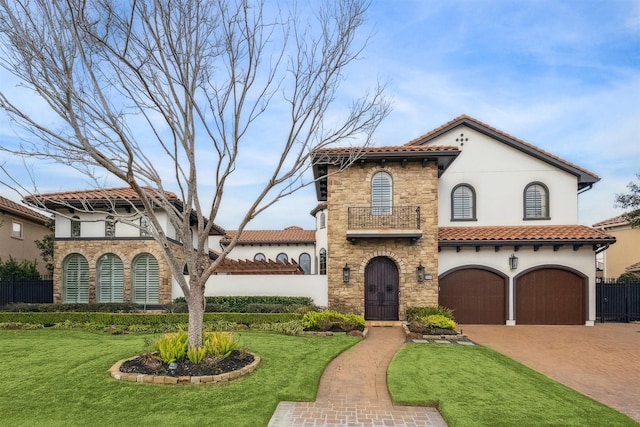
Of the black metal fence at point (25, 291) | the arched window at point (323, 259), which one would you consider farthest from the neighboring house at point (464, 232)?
the black metal fence at point (25, 291)

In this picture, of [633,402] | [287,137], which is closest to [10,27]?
[287,137]

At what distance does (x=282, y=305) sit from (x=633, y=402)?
10463 mm

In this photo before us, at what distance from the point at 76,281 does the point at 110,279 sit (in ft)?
4.94

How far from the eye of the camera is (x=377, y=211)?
14641mm

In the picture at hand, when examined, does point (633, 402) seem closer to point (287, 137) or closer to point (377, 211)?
point (287, 137)

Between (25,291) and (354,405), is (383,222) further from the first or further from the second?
(25,291)

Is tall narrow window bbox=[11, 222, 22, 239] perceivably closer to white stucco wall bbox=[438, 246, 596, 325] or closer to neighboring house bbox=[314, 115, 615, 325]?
neighboring house bbox=[314, 115, 615, 325]

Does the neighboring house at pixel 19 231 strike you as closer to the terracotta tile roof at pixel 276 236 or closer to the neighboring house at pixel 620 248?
the terracotta tile roof at pixel 276 236

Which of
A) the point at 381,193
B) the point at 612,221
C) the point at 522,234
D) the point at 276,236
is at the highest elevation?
the point at 381,193

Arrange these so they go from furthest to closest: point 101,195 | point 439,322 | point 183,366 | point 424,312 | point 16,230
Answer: point 16,230, point 101,195, point 424,312, point 439,322, point 183,366

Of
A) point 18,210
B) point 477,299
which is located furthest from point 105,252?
point 477,299

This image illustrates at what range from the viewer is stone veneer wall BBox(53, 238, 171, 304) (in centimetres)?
1566

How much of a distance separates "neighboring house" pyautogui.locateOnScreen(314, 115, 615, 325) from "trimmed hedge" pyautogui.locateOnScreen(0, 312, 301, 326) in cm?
304

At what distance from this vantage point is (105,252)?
623 inches
